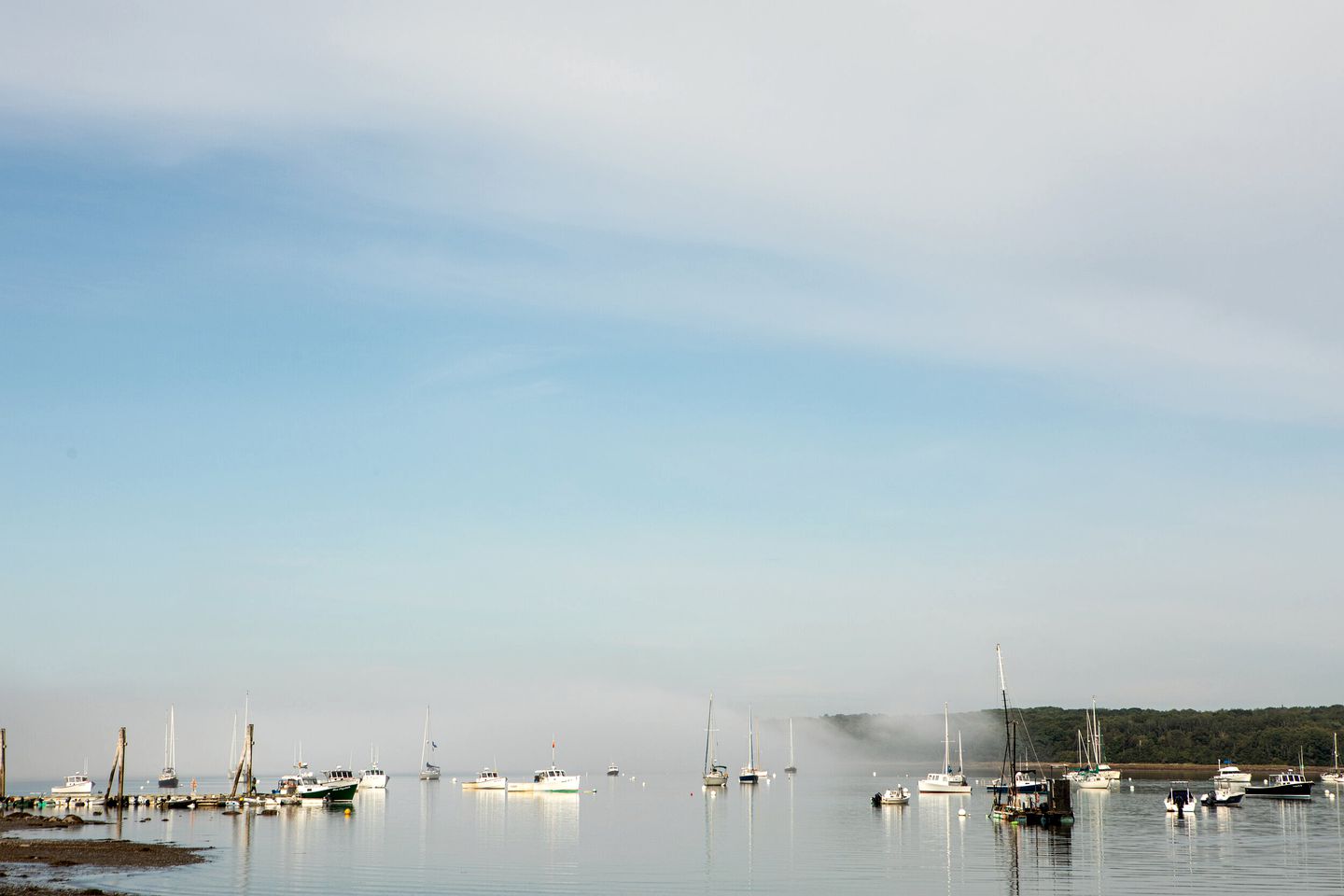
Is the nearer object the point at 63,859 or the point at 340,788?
the point at 63,859

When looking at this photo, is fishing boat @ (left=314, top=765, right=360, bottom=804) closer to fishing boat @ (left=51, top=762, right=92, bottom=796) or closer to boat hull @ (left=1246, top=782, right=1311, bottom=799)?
fishing boat @ (left=51, top=762, right=92, bottom=796)

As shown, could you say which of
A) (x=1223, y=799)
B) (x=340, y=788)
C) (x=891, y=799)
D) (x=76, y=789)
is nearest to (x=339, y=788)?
(x=340, y=788)

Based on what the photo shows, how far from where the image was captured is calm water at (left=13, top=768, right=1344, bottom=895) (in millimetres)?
73625

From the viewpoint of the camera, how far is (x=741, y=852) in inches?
3826

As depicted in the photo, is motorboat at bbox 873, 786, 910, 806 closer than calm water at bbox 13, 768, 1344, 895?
No

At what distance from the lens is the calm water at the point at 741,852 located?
242ft

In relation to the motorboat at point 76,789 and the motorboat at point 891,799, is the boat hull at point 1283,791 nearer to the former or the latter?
the motorboat at point 891,799

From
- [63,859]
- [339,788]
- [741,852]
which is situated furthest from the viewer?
[339,788]

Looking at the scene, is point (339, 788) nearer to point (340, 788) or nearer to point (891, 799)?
point (340, 788)

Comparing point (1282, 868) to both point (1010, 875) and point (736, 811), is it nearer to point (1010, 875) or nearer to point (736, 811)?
point (1010, 875)

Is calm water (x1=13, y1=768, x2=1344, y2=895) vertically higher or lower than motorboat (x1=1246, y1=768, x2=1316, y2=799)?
higher

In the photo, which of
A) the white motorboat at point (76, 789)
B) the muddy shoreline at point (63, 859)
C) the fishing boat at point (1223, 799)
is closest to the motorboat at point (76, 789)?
the white motorboat at point (76, 789)

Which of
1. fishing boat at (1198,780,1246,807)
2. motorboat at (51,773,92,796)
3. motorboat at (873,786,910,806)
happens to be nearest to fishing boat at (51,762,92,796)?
motorboat at (51,773,92,796)

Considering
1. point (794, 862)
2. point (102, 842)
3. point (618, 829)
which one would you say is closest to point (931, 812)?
point (618, 829)
